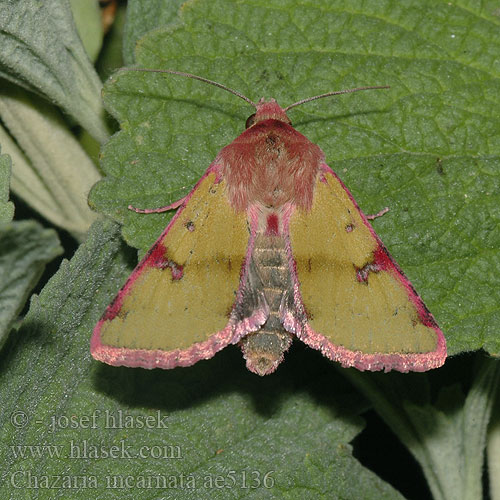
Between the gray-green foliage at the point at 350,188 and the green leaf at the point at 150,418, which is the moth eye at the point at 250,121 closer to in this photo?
the gray-green foliage at the point at 350,188

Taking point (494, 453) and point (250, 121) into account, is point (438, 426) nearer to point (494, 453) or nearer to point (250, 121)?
point (494, 453)

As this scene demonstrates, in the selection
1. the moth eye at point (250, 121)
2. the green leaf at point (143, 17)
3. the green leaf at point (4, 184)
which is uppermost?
the green leaf at point (143, 17)

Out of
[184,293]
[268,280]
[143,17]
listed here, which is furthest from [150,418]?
[143,17]

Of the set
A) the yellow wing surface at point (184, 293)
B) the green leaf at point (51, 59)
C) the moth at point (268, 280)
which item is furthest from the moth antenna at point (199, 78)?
the yellow wing surface at point (184, 293)

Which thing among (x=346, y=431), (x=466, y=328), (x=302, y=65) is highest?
(x=302, y=65)

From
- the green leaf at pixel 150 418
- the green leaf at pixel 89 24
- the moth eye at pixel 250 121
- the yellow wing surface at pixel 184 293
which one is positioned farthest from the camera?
the green leaf at pixel 89 24

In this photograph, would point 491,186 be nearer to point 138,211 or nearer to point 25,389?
point 138,211

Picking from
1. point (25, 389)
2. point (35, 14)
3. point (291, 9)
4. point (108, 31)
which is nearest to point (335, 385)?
point (25, 389)
